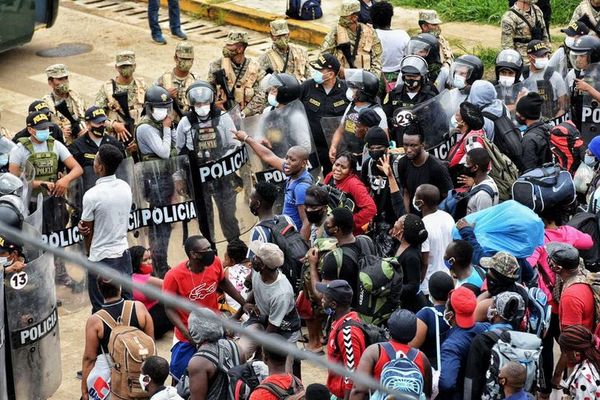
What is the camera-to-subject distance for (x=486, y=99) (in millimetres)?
11195

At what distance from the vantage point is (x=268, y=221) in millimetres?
9547

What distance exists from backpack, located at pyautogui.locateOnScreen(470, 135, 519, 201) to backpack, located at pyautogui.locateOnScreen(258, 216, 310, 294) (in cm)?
177

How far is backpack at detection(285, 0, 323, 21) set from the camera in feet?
60.6

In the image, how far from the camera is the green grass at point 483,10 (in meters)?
18.3

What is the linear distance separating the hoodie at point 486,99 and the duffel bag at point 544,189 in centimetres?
133

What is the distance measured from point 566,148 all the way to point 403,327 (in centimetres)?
368

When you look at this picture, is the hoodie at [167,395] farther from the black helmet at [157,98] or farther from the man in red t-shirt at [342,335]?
the black helmet at [157,98]

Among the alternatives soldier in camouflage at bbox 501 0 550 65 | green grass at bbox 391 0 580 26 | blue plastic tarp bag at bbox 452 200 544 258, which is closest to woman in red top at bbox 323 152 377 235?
blue plastic tarp bag at bbox 452 200 544 258

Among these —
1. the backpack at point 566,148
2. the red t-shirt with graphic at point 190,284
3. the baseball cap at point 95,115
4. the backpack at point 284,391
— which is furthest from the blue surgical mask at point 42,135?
the backpack at point 566,148

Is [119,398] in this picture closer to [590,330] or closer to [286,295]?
[286,295]

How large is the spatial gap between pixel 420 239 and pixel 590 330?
1.36 m

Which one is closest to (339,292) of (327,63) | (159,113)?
(159,113)

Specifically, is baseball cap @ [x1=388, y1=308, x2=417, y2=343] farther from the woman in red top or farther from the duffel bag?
the woman in red top

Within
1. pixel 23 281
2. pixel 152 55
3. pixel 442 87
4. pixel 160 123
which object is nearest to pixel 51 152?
pixel 160 123
